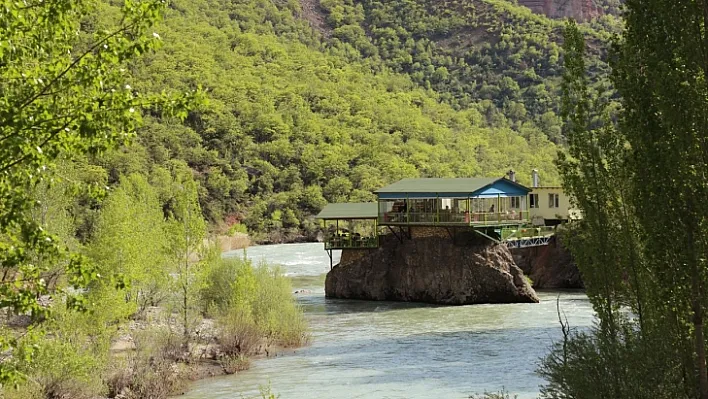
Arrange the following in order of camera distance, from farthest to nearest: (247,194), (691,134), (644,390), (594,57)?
(594,57) < (247,194) < (644,390) < (691,134)

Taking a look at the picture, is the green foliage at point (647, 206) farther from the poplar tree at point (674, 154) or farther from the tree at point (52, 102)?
the tree at point (52, 102)

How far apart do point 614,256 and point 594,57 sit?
134 metres

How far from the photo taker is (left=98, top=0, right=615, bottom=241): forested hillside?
325ft

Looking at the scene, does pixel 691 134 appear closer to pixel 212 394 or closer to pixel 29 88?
pixel 29 88

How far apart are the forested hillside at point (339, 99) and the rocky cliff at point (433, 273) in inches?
1667

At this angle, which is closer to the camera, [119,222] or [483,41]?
[119,222]

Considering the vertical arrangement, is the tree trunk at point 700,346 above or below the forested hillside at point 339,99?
below

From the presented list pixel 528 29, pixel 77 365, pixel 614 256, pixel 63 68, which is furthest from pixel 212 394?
pixel 528 29

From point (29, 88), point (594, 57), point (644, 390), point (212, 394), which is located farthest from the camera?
point (594, 57)

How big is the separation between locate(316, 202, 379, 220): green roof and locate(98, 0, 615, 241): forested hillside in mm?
37150

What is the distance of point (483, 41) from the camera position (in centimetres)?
16700

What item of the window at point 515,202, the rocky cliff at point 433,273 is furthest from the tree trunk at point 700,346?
the window at point 515,202

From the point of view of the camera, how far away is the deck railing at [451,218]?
135 feet

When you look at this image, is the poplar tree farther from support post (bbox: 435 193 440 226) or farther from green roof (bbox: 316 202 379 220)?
green roof (bbox: 316 202 379 220)
